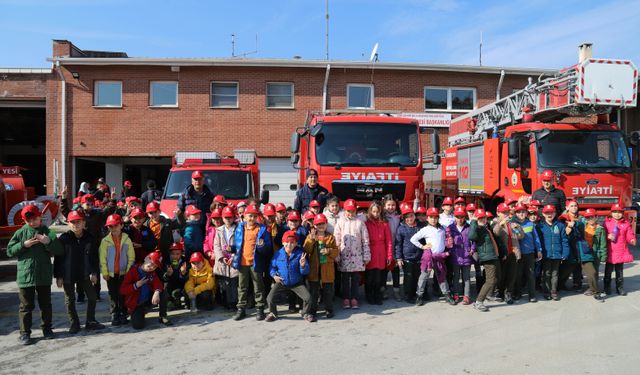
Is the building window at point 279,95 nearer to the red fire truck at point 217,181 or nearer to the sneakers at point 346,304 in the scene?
the red fire truck at point 217,181

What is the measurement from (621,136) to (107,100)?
16.9m

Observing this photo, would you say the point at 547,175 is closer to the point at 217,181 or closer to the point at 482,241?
the point at 482,241

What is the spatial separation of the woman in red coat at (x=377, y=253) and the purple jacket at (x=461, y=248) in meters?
0.89

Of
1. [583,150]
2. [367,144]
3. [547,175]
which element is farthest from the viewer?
[583,150]

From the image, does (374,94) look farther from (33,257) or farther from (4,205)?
(33,257)

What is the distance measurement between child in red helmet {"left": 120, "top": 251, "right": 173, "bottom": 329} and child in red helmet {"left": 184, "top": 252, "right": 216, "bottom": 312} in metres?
0.43

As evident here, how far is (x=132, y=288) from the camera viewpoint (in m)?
5.72

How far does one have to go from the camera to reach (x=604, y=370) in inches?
165

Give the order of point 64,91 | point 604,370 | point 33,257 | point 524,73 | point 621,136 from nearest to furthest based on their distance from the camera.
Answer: point 604,370, point 33,257, point 621,136, point 64,91, point 524,73

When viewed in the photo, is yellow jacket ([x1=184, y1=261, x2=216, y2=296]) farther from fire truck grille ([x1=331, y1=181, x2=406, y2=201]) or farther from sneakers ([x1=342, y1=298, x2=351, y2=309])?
fire truck grille ([x1=331, y1=181, x2=406, y2=201])

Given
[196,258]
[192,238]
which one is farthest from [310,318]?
[192,238]

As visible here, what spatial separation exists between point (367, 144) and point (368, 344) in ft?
14.8

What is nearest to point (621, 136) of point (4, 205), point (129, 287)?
point (129, 287)

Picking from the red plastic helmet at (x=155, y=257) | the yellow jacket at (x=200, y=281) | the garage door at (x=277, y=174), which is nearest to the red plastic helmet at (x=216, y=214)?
the yellow jacket at (x=200, y=281)
